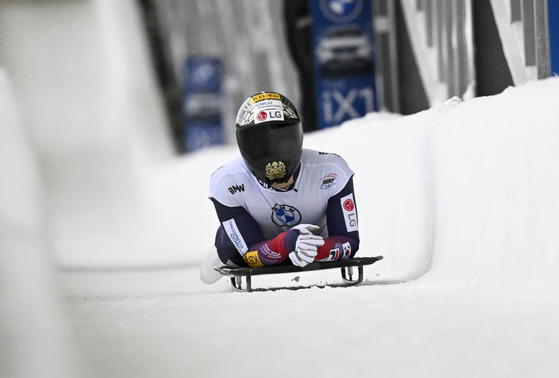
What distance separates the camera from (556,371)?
219 cm

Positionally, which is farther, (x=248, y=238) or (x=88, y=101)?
(x=88, y=101)

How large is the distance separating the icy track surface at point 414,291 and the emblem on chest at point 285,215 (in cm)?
42

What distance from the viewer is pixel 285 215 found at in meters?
4.86

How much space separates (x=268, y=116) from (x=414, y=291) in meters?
1.23

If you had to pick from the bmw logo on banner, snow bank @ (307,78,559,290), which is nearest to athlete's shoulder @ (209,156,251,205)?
snow bank @ (307,78,559,290)

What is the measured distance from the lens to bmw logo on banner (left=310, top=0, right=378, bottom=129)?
10555 millimetres

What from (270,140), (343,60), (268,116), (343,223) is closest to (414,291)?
(343,223)

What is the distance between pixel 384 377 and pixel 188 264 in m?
5.77

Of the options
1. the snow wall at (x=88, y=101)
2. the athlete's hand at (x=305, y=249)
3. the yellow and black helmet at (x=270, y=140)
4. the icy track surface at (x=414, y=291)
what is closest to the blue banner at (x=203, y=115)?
the snow wall at (x=88, y=101)

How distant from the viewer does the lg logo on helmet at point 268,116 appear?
452cm

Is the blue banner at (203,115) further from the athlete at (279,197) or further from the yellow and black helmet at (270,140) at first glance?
the yellow and black helmet at (270,140)

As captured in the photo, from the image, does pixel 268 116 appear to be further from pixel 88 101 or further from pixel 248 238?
pixel 88 101

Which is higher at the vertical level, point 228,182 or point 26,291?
point 26,291

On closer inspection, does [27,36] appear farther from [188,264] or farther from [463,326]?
[463,326]
